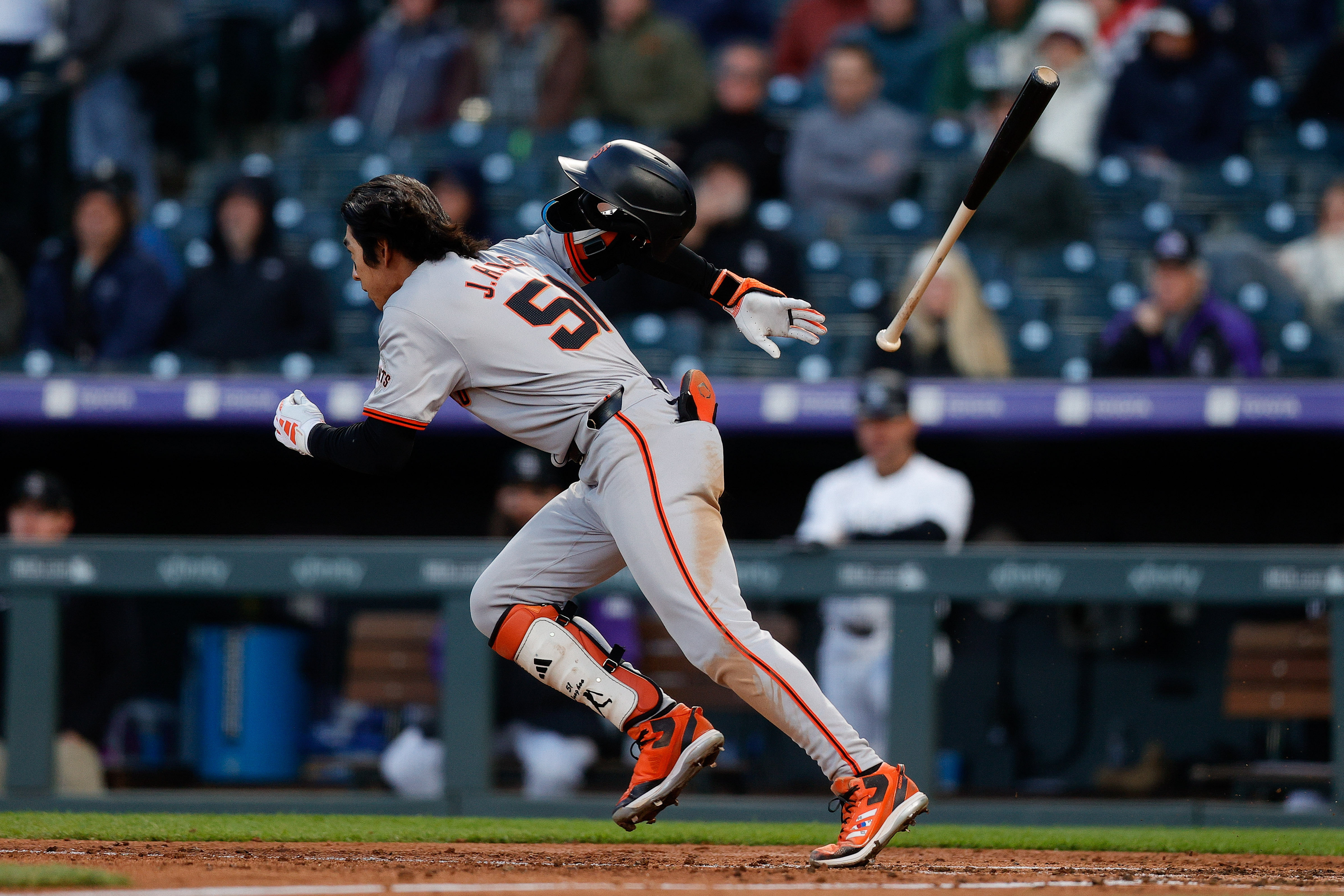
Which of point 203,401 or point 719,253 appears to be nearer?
point 203,401

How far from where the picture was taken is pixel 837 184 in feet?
26.6

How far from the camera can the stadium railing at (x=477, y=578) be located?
5.39 meters

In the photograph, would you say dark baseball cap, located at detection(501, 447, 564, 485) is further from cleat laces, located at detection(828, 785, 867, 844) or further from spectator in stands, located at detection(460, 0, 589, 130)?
spectator in stands, located at detection(460, 0, 589, 130)

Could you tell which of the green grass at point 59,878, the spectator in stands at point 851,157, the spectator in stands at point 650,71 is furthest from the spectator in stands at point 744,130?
the green grass at point 59,878

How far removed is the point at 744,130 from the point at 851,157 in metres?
0.55

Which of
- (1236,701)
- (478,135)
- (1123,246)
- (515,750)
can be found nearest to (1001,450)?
(1123,246)

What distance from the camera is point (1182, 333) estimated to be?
6566 mm

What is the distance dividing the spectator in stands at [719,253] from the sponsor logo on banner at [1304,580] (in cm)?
251

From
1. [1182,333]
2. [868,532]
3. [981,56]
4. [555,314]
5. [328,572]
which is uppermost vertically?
[981,56]

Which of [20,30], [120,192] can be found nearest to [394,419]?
[120,192]

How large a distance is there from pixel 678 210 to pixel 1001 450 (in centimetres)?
365

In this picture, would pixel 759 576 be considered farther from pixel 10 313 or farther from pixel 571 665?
pixel 10 313

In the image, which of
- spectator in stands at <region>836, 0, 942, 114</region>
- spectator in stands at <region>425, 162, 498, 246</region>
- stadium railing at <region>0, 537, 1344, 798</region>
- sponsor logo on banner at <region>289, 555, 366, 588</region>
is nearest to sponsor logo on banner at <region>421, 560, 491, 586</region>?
stadium railing at <region>0, 537, 1344, 798</region>

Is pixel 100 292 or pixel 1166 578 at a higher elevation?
pixel 100 292
